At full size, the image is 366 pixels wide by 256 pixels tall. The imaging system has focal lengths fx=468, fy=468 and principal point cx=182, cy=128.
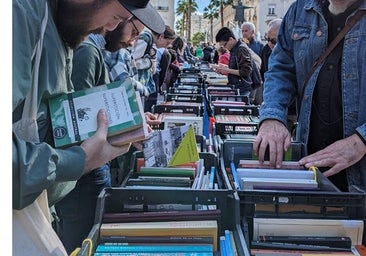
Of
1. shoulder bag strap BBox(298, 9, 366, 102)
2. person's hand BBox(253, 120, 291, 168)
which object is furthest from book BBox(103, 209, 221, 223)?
shoulder bag strap BBox(298, 9, 366, 102)

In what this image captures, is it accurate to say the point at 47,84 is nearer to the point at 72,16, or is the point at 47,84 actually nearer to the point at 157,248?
the point at 72,16

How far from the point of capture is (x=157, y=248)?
156 cm

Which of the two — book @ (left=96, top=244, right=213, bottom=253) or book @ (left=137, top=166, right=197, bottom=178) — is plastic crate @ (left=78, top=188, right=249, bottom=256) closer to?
book @ (left=96, top=244, right=213, bottom=253)

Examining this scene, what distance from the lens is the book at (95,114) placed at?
66.1 inches

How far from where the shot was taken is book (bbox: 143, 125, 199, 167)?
230cm

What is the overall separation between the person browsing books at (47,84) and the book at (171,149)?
51cm

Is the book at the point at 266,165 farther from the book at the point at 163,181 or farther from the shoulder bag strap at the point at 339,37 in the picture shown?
the shoulder bag strap at the point at 339,37

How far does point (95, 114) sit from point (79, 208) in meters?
1.23

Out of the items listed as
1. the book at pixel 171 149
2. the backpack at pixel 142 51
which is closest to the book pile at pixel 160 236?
the book at pixel 171 149

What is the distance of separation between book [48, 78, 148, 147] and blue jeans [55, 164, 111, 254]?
3.57ft

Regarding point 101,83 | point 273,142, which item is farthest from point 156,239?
point 101,83

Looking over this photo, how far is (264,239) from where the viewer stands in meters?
1.70
